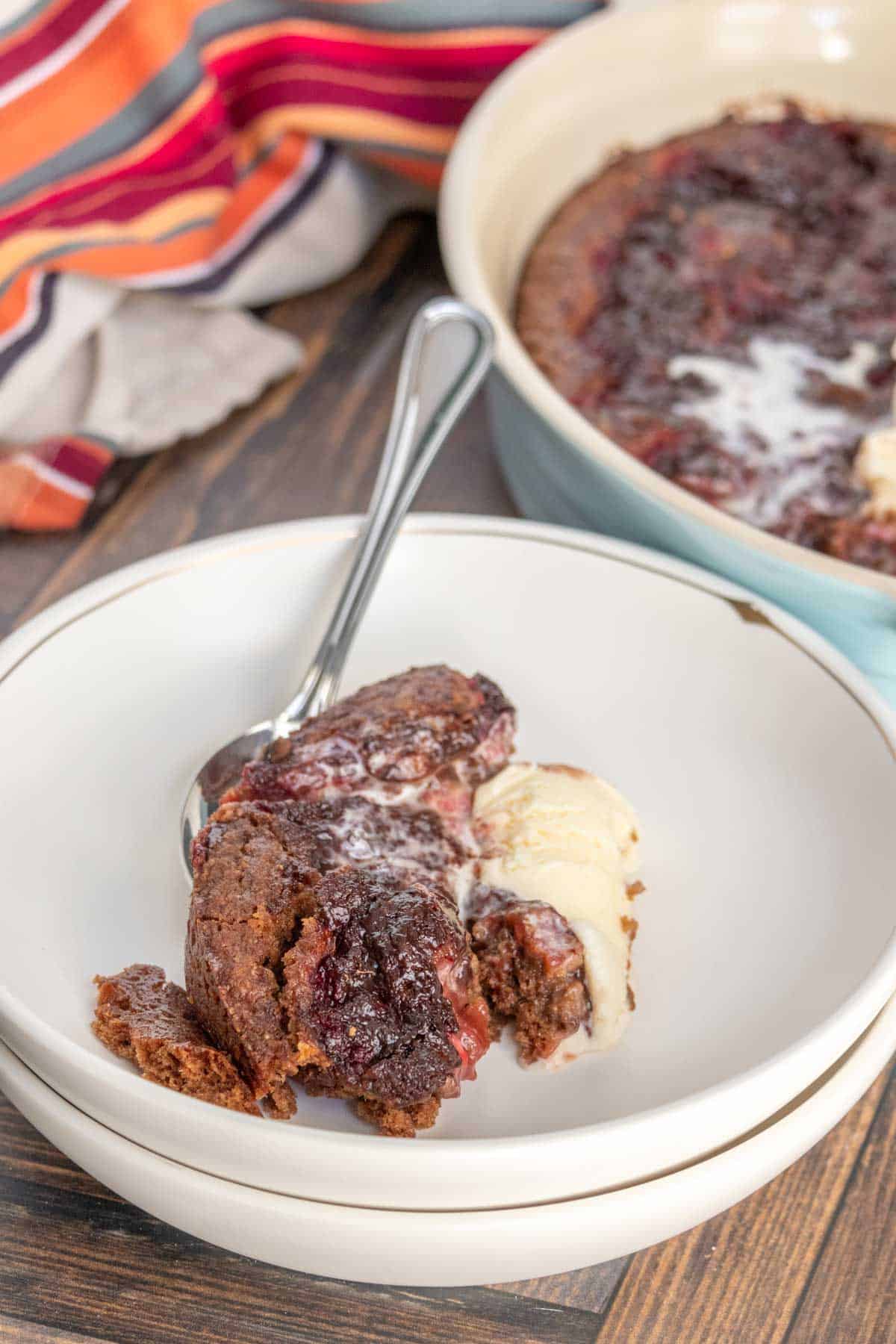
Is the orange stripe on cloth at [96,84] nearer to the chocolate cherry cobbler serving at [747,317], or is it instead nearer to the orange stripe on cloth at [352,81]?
the orange stripe on cloth at [352,81]

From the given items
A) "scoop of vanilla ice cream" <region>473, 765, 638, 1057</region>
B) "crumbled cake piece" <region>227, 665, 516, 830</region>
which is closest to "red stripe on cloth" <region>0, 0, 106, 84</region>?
"crumbled cake piece" <region>227, 665, 516, 830</region>

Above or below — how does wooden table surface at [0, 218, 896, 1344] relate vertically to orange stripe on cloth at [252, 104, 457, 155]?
below

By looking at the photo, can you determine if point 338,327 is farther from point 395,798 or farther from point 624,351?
point 395,798

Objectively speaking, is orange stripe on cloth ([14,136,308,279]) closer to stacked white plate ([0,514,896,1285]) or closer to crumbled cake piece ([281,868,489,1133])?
stacked white plate ([0,514,896,1285])

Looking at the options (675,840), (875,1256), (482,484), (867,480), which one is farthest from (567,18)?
(875,1256)

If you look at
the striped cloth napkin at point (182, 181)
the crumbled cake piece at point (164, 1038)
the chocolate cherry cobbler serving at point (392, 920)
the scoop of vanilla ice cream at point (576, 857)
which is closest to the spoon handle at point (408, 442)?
the chocolate cherry cobbler serving at point (392, 920)
